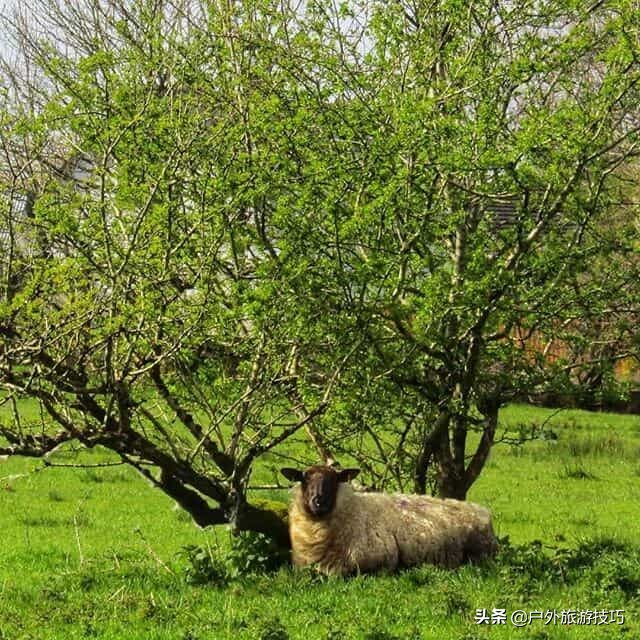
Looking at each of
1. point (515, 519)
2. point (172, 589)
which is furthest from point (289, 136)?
point (515, 519)

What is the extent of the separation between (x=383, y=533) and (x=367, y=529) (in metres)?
0.14

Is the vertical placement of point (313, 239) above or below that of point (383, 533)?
above

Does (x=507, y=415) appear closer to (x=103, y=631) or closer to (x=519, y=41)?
(x=519, y=41)

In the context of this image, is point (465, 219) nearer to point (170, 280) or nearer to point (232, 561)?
point (170, 280)

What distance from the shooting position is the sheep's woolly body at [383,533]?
9.13 metres

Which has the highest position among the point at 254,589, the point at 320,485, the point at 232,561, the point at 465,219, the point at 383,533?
the point at 465,219

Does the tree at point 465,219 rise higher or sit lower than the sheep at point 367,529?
higher

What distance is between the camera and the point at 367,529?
920cm

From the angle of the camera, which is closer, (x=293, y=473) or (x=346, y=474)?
(x=346, y=474)

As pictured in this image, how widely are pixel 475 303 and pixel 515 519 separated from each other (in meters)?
5.40

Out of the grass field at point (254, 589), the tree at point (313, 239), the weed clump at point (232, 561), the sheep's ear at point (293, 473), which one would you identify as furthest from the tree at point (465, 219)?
the grass field at point (254, 589)

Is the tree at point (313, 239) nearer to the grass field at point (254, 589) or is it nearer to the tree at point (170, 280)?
the tree at point (170, 280)

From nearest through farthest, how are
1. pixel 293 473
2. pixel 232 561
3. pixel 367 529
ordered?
1. pixel 232 561
2. pixel 367 529
3. pixel 293 473

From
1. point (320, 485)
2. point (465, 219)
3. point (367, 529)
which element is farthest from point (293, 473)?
point (465, 219)
